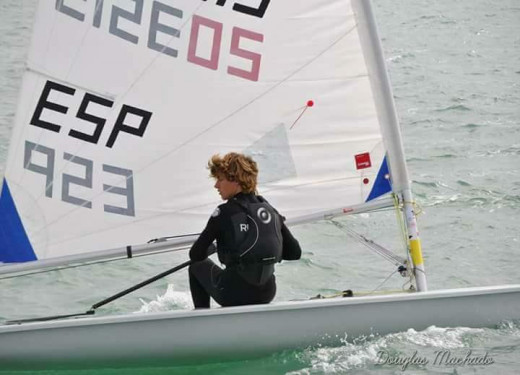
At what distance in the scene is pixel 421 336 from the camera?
5.00 meters

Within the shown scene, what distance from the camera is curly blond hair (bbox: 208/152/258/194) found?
15.3 feet

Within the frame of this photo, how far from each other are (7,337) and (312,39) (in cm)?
193

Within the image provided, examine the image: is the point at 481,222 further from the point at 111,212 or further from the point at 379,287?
the point at 111,212

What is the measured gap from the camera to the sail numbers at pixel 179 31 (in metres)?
4.89

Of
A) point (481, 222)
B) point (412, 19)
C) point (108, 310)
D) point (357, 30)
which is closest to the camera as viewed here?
point (357, 30)

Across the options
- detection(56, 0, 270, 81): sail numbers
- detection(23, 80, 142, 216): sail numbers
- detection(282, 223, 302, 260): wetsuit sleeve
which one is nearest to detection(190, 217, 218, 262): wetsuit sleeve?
detection(282, 223, 302, 260): wetsuit sleeve

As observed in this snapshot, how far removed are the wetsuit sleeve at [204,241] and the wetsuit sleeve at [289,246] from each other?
0.34 metres

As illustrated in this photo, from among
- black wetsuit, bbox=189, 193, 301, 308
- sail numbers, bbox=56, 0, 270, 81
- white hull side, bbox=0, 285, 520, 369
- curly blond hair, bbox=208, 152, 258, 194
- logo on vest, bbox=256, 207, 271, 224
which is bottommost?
white hull side, bbox=0, 285, 520, 369

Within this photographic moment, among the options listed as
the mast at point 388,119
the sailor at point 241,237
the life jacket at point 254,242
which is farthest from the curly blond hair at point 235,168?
the mast at point 388,119

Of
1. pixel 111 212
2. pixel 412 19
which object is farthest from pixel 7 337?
pixel 412 19

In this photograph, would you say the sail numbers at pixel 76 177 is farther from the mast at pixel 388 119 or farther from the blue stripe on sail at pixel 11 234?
the mast at pixel 388 119

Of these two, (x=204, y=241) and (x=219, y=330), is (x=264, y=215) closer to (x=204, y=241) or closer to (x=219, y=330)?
(x=204, y=241)

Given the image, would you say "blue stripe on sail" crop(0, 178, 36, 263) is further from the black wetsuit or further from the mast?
the mast

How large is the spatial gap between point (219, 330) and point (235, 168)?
0.76m
